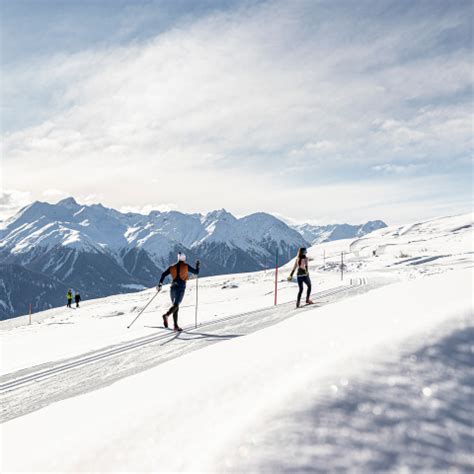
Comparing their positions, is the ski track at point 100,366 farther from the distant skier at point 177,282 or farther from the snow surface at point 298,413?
the snow surface at point 298,413

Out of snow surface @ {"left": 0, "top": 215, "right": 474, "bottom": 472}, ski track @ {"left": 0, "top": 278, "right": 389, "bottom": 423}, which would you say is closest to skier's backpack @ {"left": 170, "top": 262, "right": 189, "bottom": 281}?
ski track @ {"left": 0, "top": 278, "right": 389, "bottom": 423}

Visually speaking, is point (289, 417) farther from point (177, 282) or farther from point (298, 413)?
point (177, 282)

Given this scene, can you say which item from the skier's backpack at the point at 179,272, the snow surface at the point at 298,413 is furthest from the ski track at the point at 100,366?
the snow surface at the point at 298,413

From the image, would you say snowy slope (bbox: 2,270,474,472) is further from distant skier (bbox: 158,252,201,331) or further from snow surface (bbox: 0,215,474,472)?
distant skier (bbox: 158,252,201,331)

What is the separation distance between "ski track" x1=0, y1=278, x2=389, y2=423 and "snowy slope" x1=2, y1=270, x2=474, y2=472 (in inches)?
102

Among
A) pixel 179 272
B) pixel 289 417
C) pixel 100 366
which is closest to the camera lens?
pixel 289 417

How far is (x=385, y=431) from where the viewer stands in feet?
5.45

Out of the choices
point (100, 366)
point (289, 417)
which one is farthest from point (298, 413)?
point (100, 366)

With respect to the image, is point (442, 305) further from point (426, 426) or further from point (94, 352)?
point (94, 352)

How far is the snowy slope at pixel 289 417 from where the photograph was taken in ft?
5.20

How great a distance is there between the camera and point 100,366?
721 centimetres

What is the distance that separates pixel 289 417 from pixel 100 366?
6.31 m

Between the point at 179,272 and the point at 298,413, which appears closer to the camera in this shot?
the point at 298,413

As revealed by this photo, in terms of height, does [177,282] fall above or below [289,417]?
below
